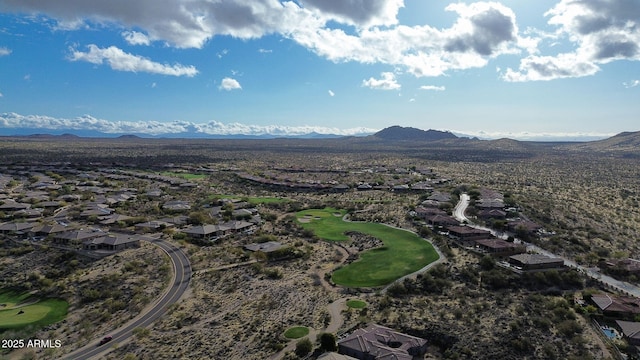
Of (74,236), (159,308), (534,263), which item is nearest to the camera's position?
(159,308)

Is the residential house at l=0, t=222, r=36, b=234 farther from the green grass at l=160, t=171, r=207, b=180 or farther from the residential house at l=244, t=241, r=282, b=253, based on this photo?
the green grass at l=160, t=171, r=207, b=180

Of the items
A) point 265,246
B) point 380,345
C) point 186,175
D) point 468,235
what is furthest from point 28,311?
point 186,175

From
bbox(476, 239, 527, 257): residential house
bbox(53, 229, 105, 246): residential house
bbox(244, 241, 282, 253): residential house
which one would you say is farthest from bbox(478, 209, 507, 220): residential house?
bbox(53, 229, 105, 246): residential house

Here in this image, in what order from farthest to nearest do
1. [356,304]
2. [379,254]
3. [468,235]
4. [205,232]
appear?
1. [205,232]
2. [468,235]
3. [379,254]
4. [356,304]

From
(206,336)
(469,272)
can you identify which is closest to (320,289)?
(206,336)

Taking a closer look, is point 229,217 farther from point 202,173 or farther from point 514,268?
point 202,173

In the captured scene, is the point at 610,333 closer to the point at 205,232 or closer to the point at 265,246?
the point at 265,246
